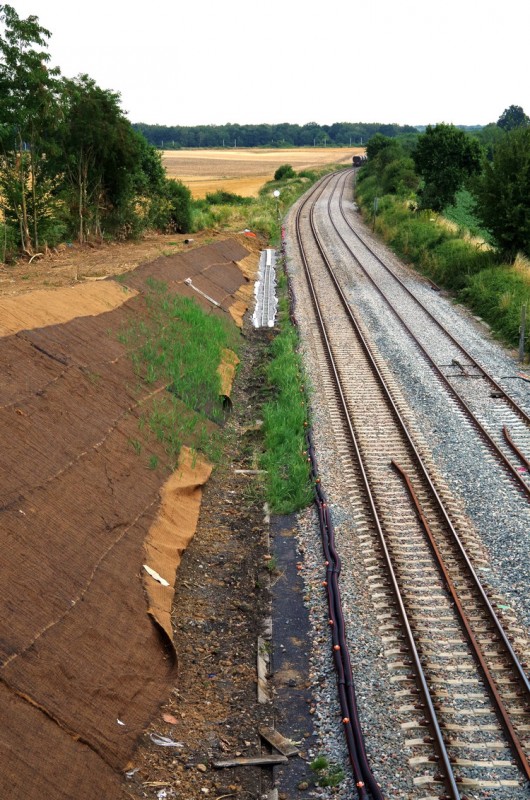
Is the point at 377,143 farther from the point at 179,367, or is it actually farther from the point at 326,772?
the point at 326,772

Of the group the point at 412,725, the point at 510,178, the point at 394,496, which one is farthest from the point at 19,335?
the point at 510,178

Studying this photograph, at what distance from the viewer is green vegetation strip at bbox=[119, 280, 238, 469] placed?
14453 millimetres

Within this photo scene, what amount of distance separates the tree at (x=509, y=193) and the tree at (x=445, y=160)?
19330 mm

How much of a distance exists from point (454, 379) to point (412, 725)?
1234cm

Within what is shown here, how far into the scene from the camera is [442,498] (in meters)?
13.1

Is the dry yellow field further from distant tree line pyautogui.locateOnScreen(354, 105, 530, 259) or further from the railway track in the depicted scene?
the railway track

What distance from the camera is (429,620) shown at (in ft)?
32.4

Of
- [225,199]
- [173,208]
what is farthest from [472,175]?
[225,199]

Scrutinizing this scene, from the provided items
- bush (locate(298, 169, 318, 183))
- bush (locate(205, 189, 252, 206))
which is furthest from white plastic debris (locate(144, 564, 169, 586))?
bush (locate(298, 169, 318, 183))

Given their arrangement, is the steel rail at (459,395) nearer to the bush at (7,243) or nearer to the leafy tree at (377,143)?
the bush at (7,243)

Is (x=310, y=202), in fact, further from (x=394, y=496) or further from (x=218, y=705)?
(x=218, y=705)

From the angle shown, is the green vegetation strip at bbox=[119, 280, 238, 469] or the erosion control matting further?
the green vegetation strip at bbox=[119, 280, 238, 469]

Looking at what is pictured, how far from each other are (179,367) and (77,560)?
8.27 meters

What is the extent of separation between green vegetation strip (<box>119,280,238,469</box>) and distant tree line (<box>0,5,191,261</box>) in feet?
21.5
